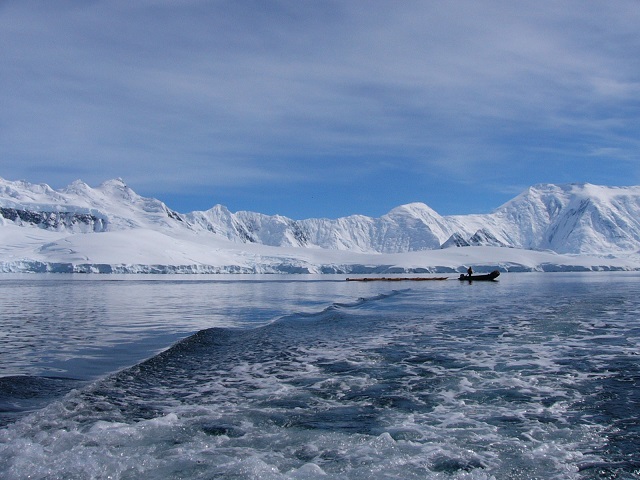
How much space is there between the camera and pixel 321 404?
9.80 metres

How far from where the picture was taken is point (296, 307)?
3100 cm

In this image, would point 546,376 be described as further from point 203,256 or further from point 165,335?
point 203,256

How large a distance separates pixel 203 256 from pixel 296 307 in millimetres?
114526

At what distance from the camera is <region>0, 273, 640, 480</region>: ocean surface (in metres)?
7.11

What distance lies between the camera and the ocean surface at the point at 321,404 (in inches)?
280

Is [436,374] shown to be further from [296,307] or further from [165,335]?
[296,307]

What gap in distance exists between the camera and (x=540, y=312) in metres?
25.7

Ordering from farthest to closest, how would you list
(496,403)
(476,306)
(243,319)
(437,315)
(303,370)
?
(476,306), (437,315), (243,319), (303,370), (496,403)

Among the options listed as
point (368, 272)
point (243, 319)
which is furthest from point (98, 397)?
point (368, 272)

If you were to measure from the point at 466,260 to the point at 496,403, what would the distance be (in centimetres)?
13345

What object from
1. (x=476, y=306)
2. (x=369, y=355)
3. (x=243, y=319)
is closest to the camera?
(x=369, y=355)

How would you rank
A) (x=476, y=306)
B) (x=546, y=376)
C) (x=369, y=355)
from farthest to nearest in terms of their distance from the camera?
(x=476, y=306) < (x=369, y=355) < (x=546, y=376)

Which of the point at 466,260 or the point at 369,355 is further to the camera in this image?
the point at 466,260

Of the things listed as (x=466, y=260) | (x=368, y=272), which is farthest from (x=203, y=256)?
(x=466, y=260)
